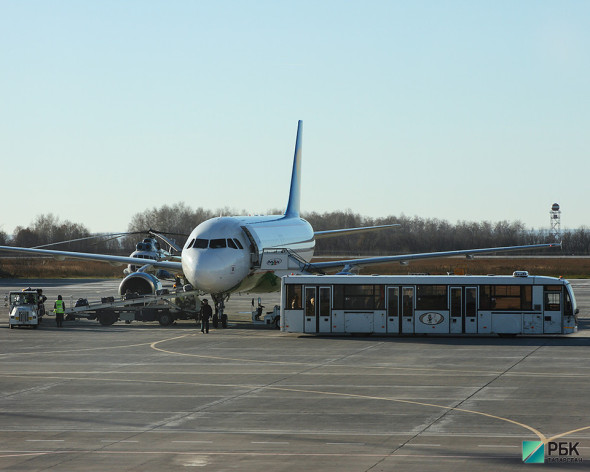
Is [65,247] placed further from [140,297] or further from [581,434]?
[581,434]

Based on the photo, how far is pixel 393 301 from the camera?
46875 mm

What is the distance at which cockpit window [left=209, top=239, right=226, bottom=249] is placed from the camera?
50.4 metres

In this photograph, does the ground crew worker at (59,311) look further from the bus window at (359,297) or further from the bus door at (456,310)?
the bus door at (456,310)

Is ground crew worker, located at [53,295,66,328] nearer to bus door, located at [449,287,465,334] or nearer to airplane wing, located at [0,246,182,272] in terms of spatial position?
airplane wing, located at [0,246,182,272]

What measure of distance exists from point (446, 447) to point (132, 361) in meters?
19.1

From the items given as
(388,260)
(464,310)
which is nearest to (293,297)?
(464,310)

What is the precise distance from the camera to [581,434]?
21.6 meters

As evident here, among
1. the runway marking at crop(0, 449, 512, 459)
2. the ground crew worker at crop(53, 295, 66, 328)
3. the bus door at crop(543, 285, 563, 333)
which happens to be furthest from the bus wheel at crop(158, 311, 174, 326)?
the runway marking at crop(0, 449, 512, 459)

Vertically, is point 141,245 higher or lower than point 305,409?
higher

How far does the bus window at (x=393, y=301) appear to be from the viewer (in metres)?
46.8

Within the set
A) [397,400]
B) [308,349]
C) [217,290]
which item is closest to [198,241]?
[217,290]

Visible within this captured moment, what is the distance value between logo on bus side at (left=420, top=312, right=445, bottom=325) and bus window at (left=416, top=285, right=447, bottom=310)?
0.29 m

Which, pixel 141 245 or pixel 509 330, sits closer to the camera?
pixel 509 330

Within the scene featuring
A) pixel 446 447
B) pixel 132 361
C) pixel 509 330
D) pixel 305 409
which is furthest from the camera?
pixel 509 330
